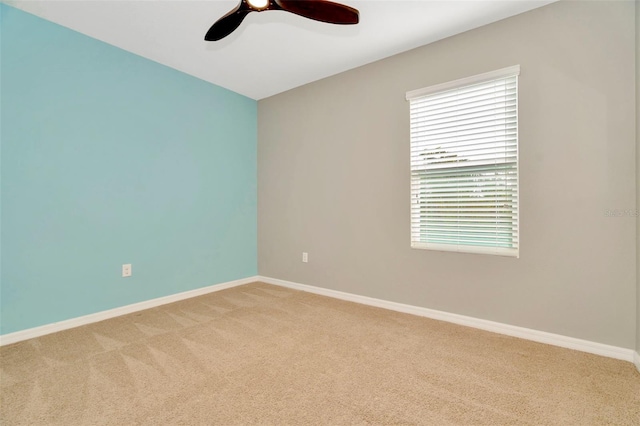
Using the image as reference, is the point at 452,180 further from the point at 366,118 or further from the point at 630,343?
the point at 630,343

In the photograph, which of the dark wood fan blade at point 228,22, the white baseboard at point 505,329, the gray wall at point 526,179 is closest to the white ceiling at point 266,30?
the gray wall at point 526,179

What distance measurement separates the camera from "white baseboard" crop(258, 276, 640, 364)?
6.30 ft

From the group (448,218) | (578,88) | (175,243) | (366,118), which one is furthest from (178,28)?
(578,88)

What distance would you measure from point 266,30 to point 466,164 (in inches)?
79.6

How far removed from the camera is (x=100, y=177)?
2605 millimetres

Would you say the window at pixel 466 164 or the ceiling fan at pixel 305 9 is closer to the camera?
the ceiling fan at pixel 305 9

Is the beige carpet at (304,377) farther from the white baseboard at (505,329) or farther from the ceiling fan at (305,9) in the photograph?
the ceiling fan at (305,9)

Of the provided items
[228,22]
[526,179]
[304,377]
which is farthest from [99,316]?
[526,179]

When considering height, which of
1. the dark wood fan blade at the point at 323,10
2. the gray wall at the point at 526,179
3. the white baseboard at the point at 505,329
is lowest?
the white baseboard at the point at 505,329

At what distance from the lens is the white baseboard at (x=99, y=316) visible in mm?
2188

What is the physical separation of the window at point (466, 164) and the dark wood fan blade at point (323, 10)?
3.82 ft

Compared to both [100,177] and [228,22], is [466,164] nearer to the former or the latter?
[228,22]

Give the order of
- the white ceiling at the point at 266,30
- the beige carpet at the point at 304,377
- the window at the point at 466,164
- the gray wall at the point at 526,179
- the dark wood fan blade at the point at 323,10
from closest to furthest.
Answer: the beige carpet at the point at 304,377, the dark wood fan blade at the point at 323,10, the gray wall at the point at 526,179, the white ceiling at the point at 266,30, the window at the point at 466,164

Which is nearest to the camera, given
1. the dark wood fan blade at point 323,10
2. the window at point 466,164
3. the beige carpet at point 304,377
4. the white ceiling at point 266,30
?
the beige carpet at point 304,377
